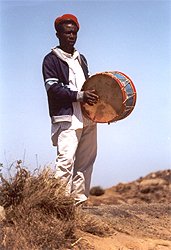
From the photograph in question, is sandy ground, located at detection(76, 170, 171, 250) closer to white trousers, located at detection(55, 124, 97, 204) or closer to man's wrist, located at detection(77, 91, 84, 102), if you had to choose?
white trousers, located at detection(55, 124, 97, 204)

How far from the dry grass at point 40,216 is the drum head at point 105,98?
0.90 metres

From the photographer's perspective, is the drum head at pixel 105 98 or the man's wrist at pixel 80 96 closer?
the man's wrist at pixel 80 96

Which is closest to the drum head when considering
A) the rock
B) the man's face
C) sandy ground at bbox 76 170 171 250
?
the man's face

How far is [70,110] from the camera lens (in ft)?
19.4

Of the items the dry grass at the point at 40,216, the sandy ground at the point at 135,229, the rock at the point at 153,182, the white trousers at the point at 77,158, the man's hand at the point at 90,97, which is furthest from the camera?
the rock at the point at 153,182

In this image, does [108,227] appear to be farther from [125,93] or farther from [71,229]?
[125,93]

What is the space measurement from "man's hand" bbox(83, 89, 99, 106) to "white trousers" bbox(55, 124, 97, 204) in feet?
1.10

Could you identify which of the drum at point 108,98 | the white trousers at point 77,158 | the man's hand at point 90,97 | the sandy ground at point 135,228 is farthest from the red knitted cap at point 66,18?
the sandy ground at point 135,228

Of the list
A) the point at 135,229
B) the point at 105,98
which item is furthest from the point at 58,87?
the point at 135,229

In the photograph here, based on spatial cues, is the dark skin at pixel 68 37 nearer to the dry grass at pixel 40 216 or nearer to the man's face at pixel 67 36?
the man's face at pixel 67 36

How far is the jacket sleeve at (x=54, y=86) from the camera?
5.78 metres

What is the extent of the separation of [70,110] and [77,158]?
2.03ft

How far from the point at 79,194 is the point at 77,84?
122 cm

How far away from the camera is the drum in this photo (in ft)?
19.5
